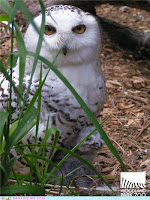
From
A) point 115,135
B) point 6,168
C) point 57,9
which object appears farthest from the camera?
point 115,135

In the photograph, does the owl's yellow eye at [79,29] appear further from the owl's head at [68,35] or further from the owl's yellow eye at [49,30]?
the owl's yellow eye at [49,30]

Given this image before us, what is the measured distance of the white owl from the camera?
215cm

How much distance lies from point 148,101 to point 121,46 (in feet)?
3.42

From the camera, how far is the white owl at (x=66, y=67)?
2.15 metres

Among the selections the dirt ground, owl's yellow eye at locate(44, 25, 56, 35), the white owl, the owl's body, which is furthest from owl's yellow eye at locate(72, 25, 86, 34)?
the dirt ground

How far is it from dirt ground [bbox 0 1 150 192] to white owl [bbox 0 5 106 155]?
49cm

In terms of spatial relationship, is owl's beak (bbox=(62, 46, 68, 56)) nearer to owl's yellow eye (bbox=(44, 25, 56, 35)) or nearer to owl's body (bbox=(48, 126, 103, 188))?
owl's yellow eye (bbox=(44, 25, 56, 35))

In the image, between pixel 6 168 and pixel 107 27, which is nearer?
pixel 6 168

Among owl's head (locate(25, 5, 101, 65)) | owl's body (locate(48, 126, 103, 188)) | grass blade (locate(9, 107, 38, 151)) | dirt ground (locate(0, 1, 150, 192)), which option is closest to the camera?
grass blade (locate(9, 107, 38, 151))

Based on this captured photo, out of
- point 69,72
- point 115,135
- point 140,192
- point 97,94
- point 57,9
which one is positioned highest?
point 57,9

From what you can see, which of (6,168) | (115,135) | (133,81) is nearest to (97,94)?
(115,135)

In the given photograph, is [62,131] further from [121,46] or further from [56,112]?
[121,46]

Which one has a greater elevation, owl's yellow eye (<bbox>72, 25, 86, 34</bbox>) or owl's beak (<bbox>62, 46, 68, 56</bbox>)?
owl's yellow eye (<bbox>72, 25, 86, 34</bbox>)

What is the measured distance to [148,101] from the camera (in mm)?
3486
